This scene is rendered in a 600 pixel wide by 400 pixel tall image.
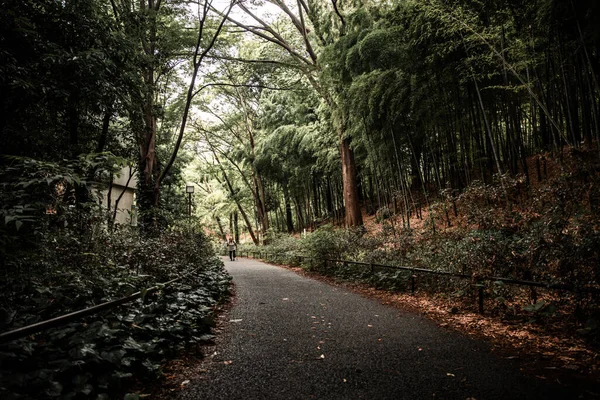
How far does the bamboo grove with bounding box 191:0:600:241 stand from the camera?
484 centimetres

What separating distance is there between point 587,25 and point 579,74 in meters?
2.03

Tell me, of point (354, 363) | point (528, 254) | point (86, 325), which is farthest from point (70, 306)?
point (528, 254)

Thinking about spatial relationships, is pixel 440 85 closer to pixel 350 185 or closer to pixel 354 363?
pixel 350 185

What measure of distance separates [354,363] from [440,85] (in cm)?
611

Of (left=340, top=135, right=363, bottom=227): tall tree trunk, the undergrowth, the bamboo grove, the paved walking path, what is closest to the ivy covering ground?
the paved walking path

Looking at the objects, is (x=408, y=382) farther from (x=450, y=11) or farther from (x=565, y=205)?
(x=450, y=11)

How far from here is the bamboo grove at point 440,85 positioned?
484 cm

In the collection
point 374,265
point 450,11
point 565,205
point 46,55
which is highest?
point 450,11

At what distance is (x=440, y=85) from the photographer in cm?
659

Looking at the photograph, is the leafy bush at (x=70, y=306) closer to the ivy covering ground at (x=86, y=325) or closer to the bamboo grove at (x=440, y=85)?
the ivy covering ground at (x=86, y=325)

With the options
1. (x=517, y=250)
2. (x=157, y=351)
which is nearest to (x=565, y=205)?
(x=517, y=250)

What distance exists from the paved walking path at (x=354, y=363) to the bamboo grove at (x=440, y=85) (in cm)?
356

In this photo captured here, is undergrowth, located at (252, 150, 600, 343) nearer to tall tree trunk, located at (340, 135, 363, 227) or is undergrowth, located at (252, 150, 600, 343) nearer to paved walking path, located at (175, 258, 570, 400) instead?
paved walking path, located at (175, 258, 570, 400)

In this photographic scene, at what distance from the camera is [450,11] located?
512 cm
